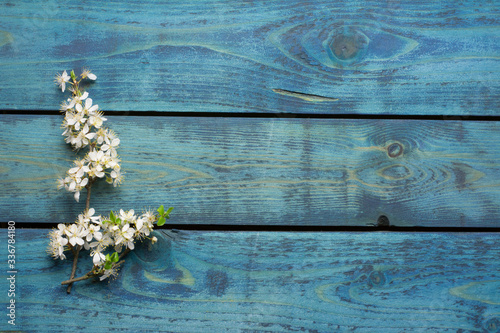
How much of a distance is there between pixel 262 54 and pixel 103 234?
0.39 meters

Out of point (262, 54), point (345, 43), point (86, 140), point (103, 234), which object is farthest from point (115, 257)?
point (345, 43)

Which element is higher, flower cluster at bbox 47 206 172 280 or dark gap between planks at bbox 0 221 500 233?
dark gap between planks at bbox 0 221 500 233

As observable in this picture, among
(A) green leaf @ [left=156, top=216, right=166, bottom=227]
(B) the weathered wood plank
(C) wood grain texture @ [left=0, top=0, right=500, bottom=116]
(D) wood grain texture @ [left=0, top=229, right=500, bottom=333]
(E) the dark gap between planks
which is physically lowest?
(D) wood grain texture @ [left=0, top=229, right=500, bottom=333]

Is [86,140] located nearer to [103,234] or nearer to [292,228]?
[103,234]

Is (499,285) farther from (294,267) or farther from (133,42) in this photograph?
(133,42)

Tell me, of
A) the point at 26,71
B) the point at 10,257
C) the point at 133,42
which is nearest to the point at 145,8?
the point at 133,42

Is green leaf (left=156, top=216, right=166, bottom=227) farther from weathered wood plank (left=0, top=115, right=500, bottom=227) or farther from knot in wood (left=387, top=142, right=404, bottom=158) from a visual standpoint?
knot in wood (left=387, top=142, right=404, bottom=158)

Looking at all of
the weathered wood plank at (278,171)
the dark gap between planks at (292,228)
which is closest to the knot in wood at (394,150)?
the weathered wood plank at (278,171)

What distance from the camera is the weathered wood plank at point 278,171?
2.00 feet

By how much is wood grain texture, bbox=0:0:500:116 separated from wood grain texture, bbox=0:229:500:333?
0.72ft

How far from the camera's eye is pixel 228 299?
1.96ft

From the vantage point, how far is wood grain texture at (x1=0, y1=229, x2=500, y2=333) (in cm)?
59

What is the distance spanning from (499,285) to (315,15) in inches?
20.7

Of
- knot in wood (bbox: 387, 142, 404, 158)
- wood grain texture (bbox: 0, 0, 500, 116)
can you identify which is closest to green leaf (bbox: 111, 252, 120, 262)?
wood grain texture (bbox: 0, 0, 500, 116)
